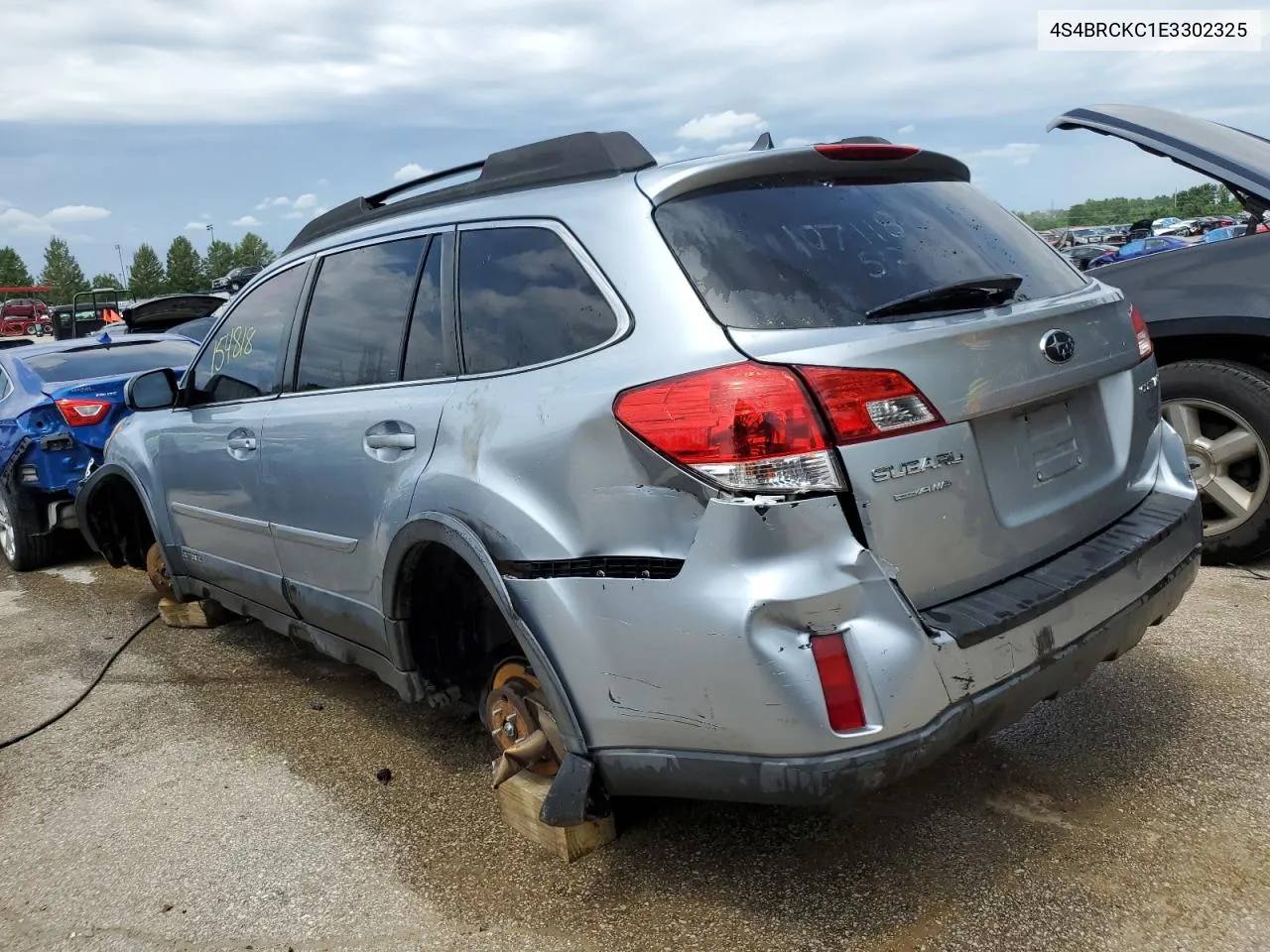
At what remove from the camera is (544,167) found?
2.83m

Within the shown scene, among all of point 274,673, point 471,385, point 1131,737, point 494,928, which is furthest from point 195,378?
point 1131,737

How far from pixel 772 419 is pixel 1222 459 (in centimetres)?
322

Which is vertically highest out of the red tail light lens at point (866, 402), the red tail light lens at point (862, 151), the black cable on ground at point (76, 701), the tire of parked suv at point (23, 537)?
the red tail light lens at point (862, 151)

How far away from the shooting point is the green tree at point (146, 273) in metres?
115

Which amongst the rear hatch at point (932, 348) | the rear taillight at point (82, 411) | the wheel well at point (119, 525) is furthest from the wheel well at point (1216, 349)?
the rear taillight at point (82, 411)

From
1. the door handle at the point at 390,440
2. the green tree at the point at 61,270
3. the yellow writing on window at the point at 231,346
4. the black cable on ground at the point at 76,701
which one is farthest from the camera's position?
the green tree at the point at 61,270

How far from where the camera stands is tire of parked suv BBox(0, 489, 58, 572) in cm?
652

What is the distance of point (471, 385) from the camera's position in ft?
8.93

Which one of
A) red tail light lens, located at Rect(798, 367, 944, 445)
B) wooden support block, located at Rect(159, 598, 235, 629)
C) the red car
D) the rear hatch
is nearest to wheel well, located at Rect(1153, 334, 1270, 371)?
the rear hatch

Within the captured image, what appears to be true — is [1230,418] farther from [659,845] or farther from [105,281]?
[105,281]

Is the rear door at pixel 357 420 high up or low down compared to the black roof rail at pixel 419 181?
down

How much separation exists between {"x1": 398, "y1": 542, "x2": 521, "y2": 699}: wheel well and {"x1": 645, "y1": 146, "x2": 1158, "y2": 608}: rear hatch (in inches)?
45.6

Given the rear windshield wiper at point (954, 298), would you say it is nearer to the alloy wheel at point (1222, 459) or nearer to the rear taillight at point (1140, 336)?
the rear taillight at point (1140, 336)

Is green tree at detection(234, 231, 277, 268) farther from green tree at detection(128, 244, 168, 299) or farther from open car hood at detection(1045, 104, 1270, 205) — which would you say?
open car hood at detection(1045, 104, 1270, 205)
